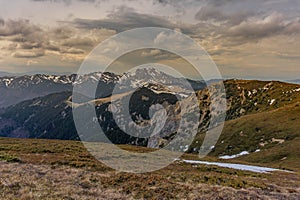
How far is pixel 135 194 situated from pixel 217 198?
547 centimetres

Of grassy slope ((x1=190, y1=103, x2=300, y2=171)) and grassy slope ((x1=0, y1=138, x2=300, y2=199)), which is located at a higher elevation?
grassy slope ((x1=0, y1=138, x2=300, y2=199))

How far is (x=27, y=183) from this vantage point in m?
18.9

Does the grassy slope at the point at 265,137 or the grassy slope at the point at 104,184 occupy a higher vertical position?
the grassy slope at the point at 104,184

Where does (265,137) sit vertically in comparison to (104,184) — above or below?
below

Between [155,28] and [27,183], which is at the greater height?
[155,28]

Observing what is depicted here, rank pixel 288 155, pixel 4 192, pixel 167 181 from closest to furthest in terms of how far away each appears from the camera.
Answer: pixel 4 192 → pixel 167 181 → pixel 288 155

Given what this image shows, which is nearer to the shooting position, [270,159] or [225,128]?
[270,159]

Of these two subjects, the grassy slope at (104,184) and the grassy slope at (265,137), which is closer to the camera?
the grassy slope at (104,184)

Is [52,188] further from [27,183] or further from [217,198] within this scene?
[217,198]

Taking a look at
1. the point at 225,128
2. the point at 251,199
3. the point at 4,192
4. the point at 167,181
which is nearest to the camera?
the point at 4,192

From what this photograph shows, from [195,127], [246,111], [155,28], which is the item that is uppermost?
[155,28]

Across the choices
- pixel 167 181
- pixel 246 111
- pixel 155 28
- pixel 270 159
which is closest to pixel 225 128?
pixel 270 159

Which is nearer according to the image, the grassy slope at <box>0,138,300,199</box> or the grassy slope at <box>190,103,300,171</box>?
the grassy slope at <box>0,138,300,199</box>

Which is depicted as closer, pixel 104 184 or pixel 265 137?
pixel 104 184
